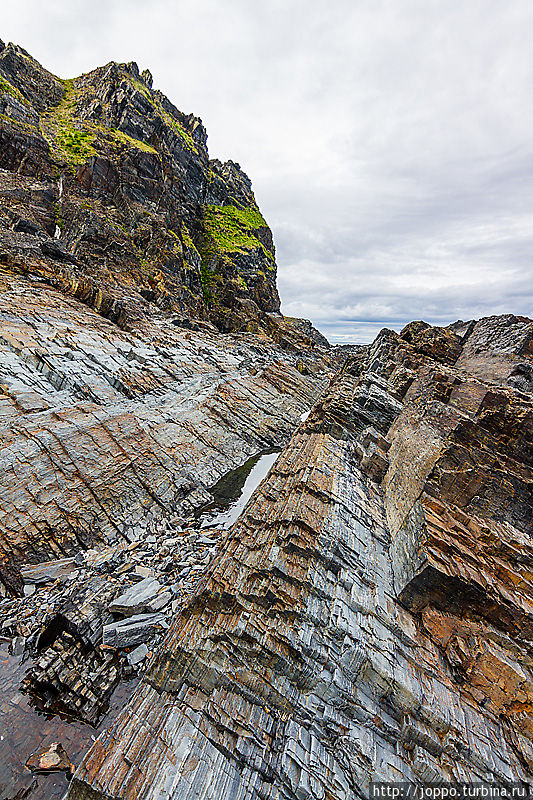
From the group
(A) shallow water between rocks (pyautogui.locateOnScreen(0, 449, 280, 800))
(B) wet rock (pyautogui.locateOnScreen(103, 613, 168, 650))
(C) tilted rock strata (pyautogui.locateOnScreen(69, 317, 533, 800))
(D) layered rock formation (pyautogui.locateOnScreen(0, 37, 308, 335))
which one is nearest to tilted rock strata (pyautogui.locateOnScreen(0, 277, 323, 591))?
(A) shallow water between rocks (pyautogui.locateOnScreen(0, 449, 280, 800))

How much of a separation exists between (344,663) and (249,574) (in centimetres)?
370

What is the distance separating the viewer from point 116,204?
4738cm

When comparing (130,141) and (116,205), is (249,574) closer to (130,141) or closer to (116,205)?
(116,205)

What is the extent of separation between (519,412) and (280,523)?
36.0 ft

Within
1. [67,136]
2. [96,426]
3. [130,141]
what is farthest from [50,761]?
[130,141]

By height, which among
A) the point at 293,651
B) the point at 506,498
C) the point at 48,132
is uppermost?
the point at 48,132

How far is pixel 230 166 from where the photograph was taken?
100 meters

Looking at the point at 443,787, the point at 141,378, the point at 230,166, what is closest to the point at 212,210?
the point at 230,166

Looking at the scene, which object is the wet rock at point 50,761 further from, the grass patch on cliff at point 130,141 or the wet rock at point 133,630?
the grass patch on cliff at point 130,141

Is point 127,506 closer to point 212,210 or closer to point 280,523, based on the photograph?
point 280,523

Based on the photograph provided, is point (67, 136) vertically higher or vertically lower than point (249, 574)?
higher

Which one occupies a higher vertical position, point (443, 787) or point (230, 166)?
point (230, 166)

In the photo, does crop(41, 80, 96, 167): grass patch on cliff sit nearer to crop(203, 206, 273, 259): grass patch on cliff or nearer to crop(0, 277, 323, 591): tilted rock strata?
crop(203, 206, 273, 259): grass patch on cliff

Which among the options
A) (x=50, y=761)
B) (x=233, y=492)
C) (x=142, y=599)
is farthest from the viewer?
→ (x=233, y=492)
